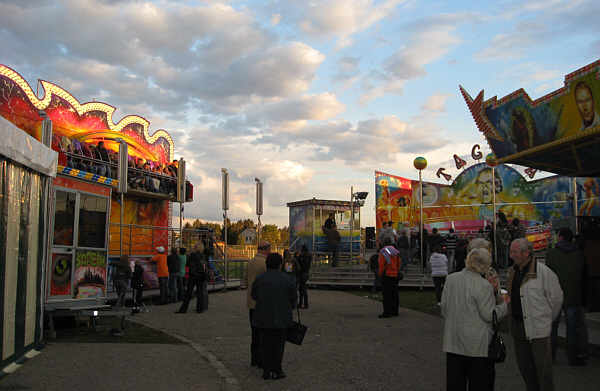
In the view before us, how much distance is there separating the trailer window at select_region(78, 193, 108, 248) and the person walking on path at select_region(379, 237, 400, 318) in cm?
631

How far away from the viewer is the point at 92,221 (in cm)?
1066

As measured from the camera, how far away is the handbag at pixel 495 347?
4.56 metres

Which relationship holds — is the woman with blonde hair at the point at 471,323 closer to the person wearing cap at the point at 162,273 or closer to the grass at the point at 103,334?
the grass at the point at 103,334

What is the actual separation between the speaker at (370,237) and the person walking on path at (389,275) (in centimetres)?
1755

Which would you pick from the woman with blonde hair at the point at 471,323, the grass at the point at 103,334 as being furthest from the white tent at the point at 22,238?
the woman with blonde hair at the point at 471,323

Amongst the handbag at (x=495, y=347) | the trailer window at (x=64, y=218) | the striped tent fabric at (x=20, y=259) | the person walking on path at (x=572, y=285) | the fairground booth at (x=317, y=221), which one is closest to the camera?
the handbag at (x=495, y=347)

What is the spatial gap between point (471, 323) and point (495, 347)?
10.9 inches

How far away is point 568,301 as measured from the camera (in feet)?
25.0

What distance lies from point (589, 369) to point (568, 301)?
Answer: 0.94 metres

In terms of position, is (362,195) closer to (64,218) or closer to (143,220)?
(143,220)

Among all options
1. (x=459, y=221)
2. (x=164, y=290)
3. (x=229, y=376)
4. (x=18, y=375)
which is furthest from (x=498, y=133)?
(x=459, y=221)

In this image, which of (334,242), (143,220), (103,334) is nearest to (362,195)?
(334,242)

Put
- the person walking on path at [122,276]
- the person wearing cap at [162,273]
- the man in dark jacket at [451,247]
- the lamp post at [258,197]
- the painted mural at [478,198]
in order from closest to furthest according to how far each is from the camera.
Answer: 1. the person walking on path at [122,276]
2. the person wearing cap at [162,273]
3. the man in dark jacket at [451,247]
4. the lamp post at [258,197]
5. the painted mural at [478,198]

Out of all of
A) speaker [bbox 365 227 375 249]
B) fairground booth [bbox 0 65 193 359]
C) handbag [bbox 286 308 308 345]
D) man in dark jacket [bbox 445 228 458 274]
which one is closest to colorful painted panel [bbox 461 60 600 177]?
man in dark jacket [bbox 445 228 458 274]
